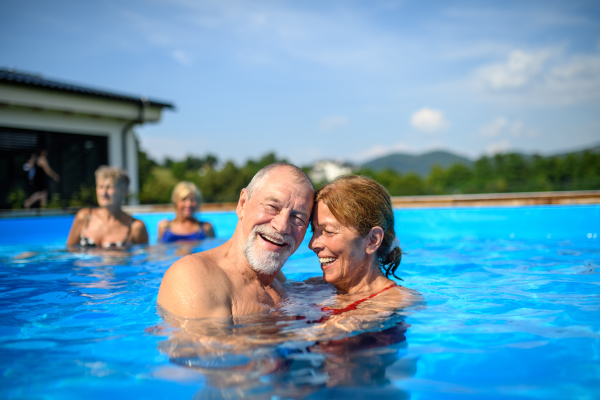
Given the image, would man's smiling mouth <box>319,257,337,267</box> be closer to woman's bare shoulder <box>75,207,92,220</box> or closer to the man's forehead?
the man's forehead

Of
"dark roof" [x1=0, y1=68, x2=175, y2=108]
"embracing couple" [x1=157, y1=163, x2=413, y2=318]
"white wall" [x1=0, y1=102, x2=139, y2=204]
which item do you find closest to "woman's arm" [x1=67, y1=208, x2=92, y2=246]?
"embracing couple" [x1=157, y1=163, x2=413, y2=318]

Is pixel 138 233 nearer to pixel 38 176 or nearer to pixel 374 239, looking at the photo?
pixel 374 239

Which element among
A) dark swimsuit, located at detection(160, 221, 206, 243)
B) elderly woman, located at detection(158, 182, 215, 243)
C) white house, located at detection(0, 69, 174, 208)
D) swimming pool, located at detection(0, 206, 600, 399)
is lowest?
swimming pool, located at detection(0, 206, 600, 399)

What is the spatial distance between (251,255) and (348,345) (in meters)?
0.75

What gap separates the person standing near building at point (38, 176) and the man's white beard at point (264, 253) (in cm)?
1291

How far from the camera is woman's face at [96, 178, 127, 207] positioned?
570cm

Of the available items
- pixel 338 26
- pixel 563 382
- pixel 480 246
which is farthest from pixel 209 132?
pixel 563 382

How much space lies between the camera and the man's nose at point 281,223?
2.34 meters

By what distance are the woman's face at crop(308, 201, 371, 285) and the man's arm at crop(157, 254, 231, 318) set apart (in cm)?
74

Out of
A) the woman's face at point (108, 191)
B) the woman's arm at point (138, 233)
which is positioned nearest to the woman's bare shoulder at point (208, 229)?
the woman's arm at point (138, 233)

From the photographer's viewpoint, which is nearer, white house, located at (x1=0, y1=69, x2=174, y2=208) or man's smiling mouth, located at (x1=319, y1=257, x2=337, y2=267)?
man's smiling mouth, located at (x1=319, y1=257, x2=337, y2=267)

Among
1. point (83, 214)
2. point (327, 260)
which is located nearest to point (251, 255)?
point (327, 260)

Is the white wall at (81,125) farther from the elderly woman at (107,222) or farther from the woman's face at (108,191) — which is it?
the woman's face at (108,191)

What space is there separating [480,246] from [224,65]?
2633 cm
